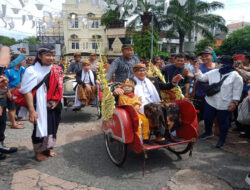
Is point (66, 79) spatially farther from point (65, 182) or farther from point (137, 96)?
point (65, 182)

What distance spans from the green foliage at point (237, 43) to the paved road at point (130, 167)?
29910 millimetres

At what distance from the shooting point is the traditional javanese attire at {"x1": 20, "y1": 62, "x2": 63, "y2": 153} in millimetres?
3559

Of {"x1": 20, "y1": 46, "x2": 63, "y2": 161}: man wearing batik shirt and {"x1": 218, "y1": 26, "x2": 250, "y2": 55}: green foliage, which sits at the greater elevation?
{"x1": 218, "y1": 26, "x2": 250, "y2": 55}: green foliage

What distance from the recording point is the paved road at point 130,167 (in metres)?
3.24

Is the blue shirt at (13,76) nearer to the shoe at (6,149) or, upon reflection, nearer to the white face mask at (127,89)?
the shoe at (6,149)

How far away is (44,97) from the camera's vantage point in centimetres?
376

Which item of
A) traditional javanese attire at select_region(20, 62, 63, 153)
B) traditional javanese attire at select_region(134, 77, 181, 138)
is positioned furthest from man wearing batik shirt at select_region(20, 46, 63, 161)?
traditional javanese attire at select_region(134, 77, 181, 138)

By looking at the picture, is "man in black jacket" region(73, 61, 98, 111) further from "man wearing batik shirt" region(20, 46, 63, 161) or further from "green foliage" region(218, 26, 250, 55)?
"green foliage" region(218, 26, 250, 55)

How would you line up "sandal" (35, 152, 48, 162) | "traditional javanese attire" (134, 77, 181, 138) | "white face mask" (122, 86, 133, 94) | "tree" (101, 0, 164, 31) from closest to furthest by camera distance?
"traditional javanese attire" (134, 77, 181, 138) < "white face mask" (122, 86, 133, 94) < "sandal" (35, 152, 48, 162) < "tree" (101, 0, 164, 31)

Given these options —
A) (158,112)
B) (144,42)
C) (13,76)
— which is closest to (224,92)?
(158,112)

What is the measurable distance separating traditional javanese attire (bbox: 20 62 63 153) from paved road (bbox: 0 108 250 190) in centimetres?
43

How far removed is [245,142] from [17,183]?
15.0 ft

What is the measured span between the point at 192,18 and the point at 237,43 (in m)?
13.3

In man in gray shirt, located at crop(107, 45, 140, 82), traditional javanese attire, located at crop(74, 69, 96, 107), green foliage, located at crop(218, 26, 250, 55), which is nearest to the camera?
man in gray shirt, located at crop(107, 45, 140, 82)
